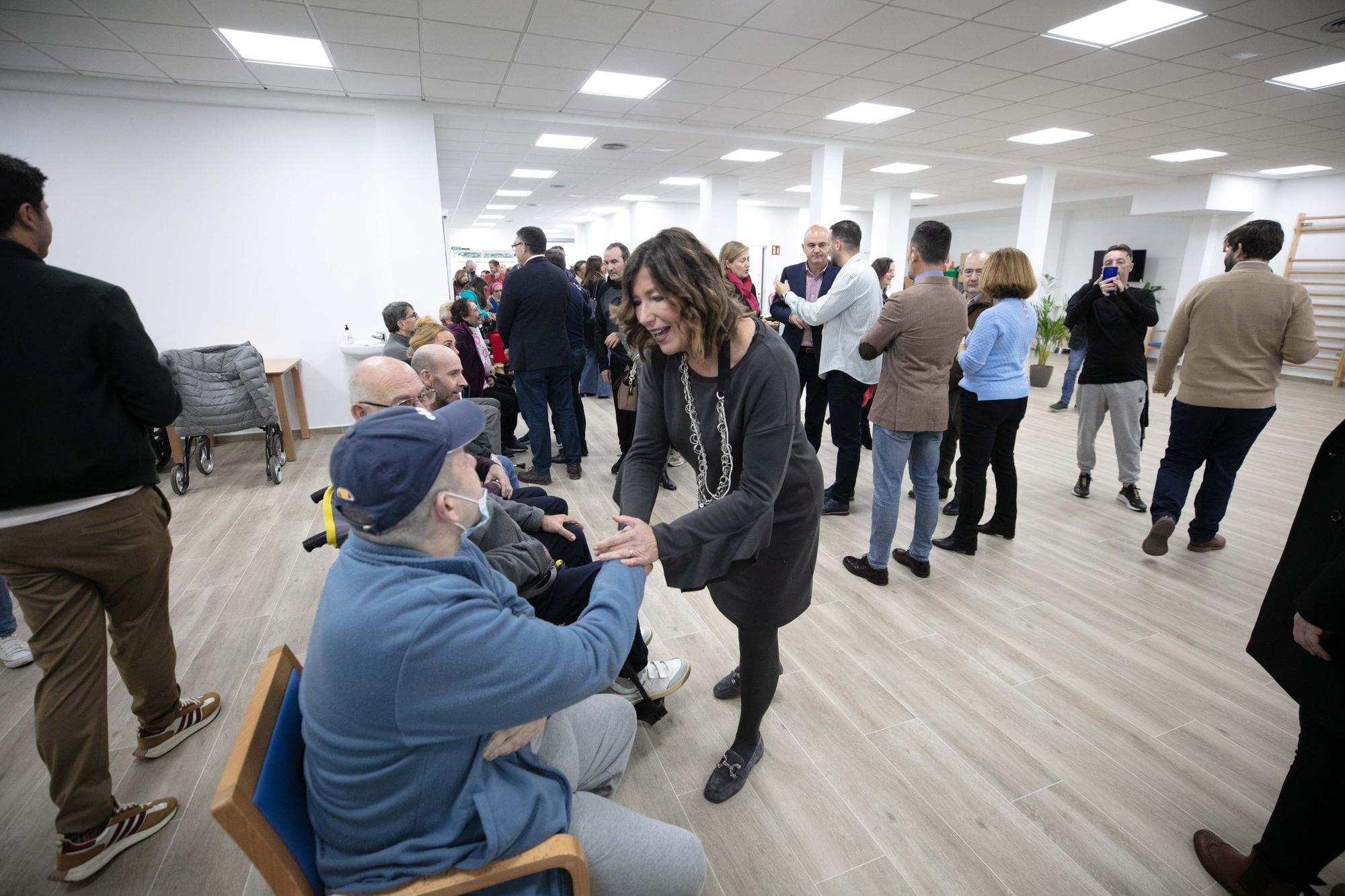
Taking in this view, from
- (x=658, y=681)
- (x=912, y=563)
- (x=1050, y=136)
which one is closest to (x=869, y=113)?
(x=1050, y=136)

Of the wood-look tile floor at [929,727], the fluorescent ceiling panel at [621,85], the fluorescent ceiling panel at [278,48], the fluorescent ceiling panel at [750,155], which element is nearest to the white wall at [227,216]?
the fluorescent ceiling panel at [278,48]

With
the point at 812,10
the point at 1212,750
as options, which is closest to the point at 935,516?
the point at 1212,750

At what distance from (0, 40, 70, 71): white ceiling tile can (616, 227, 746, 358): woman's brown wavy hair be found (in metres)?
5.51

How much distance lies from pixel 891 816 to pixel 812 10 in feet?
14.4

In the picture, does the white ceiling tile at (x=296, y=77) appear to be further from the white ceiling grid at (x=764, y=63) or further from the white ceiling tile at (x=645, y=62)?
the white ceiling tile at (x=645, y=62)

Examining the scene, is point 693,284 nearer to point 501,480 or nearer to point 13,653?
point 501,480

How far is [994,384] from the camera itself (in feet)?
9.93

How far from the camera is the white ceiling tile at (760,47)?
13.6ft

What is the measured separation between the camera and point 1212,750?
1943mm

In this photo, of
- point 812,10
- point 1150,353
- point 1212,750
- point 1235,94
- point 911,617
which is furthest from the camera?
point 1150,353

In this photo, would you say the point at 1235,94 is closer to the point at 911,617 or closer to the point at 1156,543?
the point at 1156,543

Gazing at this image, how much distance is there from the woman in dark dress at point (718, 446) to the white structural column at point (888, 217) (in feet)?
38.2

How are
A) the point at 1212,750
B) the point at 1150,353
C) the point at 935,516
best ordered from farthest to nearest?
the point at 1150,353 → the point at 935,516 → the point at 1212,750

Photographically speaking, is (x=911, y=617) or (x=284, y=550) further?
(x=284, y=550)
